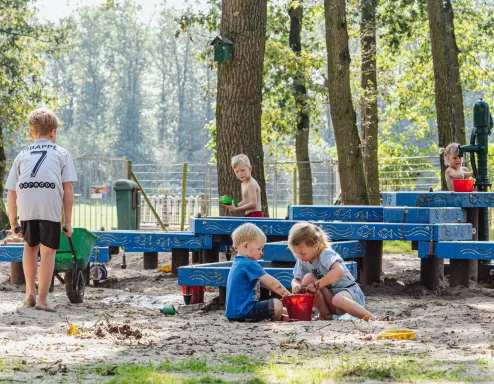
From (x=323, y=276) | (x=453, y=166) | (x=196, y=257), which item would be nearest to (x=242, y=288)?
(x=323, y=276)

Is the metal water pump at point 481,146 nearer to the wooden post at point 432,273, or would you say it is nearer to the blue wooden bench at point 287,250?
the wooden post at point 432,273

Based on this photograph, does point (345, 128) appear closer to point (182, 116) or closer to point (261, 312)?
point (261, 312)

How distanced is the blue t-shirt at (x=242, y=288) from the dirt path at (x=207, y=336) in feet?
0.56

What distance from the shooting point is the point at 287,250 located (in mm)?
A: 8680

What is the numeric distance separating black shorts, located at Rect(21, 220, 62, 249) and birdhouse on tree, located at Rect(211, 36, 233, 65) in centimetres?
546

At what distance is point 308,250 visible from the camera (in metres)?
7.29

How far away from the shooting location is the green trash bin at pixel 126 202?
17.7 meters

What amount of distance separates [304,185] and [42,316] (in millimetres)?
18120

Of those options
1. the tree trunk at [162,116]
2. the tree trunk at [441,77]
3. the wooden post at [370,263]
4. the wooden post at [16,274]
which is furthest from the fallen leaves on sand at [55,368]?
the tree trunk at [162,116]

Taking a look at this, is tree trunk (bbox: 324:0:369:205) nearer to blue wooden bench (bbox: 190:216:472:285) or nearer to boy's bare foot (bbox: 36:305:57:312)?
blue wooden bench (bbox: 190:216:472:285)

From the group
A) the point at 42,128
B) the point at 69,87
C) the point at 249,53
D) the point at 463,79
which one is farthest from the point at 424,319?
the point at 69,87

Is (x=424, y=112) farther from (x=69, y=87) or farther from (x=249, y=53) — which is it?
(x=69, y=87)

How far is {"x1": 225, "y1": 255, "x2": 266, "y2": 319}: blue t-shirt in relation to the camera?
7.30 meters

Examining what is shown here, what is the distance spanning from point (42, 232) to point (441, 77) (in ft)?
37.4
